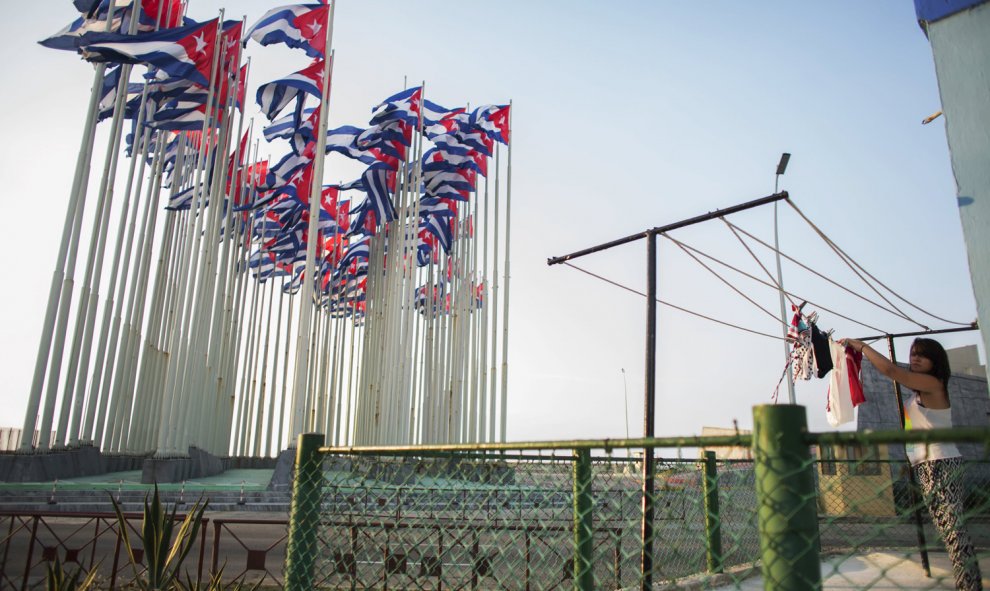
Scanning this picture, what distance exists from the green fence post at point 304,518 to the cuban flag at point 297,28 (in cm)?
1634

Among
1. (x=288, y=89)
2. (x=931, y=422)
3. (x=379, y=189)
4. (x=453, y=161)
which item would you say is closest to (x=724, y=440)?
(x=931, y=422)

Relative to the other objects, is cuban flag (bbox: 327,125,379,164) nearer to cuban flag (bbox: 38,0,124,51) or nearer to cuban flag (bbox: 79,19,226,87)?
cuban flag (bbox: 79,19,226,87)

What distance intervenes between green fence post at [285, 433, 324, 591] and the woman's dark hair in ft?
15.5

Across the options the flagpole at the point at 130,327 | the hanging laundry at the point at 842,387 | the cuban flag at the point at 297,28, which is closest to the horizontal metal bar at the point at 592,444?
the hanging laundry at the point at 842,387

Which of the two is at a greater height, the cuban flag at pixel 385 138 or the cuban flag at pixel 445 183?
the cuban flag at pixel 385 138

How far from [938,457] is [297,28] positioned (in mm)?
17951

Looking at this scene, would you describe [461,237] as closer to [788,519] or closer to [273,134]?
[273,134]

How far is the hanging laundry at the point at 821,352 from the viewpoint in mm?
6930

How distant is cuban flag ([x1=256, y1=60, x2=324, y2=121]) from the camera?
1755 centimetres

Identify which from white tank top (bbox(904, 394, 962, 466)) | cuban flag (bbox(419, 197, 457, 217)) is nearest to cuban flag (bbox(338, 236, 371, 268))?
cuban flag (bbox(419, 197, 457, 217))

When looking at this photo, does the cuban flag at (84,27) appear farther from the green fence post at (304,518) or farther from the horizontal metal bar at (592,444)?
the horizontal metal bar at (592,444)

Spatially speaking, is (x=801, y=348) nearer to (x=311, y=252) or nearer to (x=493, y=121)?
(x=311, y=252)

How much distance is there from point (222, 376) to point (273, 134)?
12078 mm

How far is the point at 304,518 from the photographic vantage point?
3.67 m
